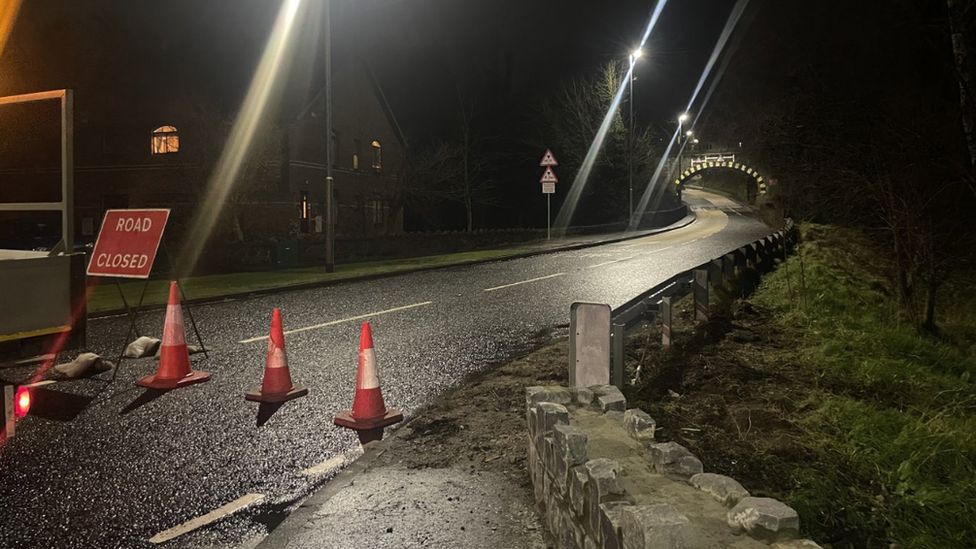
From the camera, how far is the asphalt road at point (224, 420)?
378cm

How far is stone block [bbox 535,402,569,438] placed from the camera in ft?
10.9

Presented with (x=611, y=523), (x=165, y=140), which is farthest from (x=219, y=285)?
(x=165, y=140)

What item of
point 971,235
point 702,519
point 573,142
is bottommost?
point 702,519

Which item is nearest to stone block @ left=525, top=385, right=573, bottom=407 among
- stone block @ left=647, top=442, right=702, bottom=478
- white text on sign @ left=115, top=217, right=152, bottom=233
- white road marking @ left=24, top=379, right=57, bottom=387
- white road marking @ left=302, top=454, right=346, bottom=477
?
stone block @ left=647, top=442, right=702, bottom=478

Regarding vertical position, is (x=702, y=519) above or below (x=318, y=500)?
above

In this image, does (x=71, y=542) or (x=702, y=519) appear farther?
(x=71, y=542)

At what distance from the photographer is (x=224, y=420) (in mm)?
5527

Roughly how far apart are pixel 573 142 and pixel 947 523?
Result: 149ft

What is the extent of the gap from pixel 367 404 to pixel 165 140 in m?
30.4

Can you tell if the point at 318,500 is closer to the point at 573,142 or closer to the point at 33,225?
the point at 33,225

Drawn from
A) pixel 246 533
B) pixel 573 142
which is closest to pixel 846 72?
pixel 246 533

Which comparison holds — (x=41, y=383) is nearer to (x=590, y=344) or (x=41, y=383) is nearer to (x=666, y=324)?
(x=590, y=344)

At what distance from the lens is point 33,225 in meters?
19.1

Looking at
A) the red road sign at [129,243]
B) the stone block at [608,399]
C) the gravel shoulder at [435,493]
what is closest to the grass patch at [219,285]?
the red road sign at [129,243]
